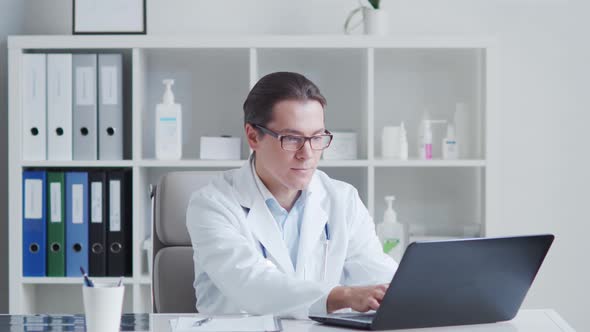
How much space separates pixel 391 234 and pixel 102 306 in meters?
1.81

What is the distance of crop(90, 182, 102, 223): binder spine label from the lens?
2865 millimetres

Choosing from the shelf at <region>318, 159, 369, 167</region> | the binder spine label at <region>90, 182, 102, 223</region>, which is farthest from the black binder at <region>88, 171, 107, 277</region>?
the shelf at <region>318, 159, 369, 167</region>

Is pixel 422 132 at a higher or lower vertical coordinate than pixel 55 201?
higher

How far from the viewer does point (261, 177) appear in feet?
6.09

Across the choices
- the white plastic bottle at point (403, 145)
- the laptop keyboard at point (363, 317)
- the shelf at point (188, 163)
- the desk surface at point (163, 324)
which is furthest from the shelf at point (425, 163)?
the laptop keyboard at point (363, 317)

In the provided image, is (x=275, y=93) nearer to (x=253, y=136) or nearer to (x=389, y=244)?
(x=253, y=136)

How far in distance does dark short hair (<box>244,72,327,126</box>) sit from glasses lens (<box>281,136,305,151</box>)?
0.22 feet

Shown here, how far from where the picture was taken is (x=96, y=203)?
9.41 ft

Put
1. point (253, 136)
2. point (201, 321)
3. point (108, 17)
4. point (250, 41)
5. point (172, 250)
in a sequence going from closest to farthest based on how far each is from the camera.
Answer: point (201, 321), point (253, 136), point (172, 250), point (250, 41), point (108, 17)

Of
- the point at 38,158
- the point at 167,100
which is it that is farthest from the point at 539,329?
the point at 38,158

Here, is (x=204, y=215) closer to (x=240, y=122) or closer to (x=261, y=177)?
(x=261, y=177)

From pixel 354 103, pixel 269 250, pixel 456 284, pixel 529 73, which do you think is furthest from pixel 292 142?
pixel 529 73

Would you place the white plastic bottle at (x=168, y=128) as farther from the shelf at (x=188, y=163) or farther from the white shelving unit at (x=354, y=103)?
the white shelving unit at (x=354, y=103)

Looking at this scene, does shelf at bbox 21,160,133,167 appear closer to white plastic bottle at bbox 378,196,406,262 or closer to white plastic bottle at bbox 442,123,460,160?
white plastic bottle at bbox 378,196,406,262
